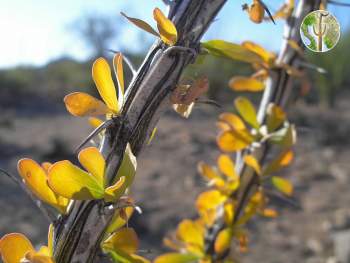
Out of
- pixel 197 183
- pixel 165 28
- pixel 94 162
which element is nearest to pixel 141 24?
pixel 165 28

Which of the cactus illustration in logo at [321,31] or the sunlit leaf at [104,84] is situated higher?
the cactus illustration in logo at [321,31]

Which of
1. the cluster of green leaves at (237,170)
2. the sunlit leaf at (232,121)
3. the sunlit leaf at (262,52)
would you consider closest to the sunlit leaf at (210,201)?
the cluster of green leaves at (237,170)

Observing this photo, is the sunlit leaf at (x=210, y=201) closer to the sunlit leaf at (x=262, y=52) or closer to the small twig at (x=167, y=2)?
the sunlit leaf at (x=262, y=52)

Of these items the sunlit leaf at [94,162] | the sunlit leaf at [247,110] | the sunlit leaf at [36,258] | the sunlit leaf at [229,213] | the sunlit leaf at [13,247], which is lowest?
the sunlit leaf at [229,213]

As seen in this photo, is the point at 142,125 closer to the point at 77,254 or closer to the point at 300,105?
the point at 77,254

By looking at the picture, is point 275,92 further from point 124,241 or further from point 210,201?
point 124,241

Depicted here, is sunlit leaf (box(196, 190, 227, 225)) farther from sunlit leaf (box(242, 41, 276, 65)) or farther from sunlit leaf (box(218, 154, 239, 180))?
sunlit leaf (box(242, 41, 276, 65))
